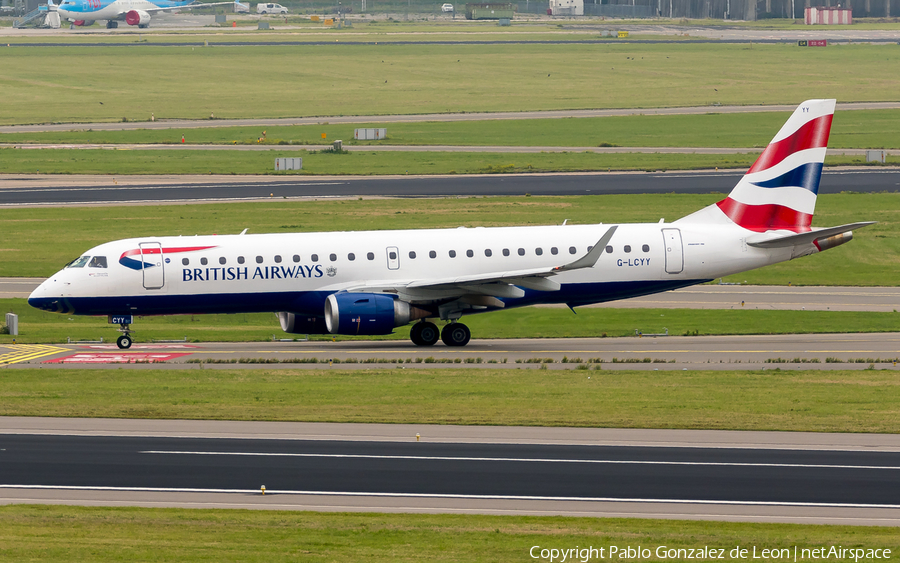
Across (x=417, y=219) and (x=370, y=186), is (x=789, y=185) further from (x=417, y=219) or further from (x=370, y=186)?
(x=370, y=186)

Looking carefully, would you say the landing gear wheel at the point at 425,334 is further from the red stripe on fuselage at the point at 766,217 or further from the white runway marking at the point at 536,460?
the white runway marking at the point at 536,460

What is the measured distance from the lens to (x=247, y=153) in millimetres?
101125

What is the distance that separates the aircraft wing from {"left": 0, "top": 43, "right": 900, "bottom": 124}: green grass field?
91373mm

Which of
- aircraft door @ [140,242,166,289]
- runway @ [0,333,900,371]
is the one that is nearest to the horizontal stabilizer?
runway @ [0,333,900,371]

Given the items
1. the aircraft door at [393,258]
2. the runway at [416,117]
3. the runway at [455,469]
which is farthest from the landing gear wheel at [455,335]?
the runway at [416,117]

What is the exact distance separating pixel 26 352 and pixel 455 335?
15.5 meters

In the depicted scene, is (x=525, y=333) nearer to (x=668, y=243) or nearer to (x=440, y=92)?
(x=668, y=243)

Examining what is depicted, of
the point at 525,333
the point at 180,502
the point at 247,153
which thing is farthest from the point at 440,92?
the point at 180,502

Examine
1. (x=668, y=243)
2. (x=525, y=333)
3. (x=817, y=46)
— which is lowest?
(x=525, y=333)

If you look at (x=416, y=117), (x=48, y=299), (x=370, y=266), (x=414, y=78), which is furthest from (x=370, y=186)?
(x=414, y=78)

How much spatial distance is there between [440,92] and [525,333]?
107 meters

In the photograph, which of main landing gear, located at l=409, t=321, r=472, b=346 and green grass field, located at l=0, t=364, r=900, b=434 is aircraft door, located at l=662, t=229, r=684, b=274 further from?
green grass field, located at l=0, t=364, r=900, b=434

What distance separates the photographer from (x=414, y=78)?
163 m

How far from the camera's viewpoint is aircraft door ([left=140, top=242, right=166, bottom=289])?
43188 mm
